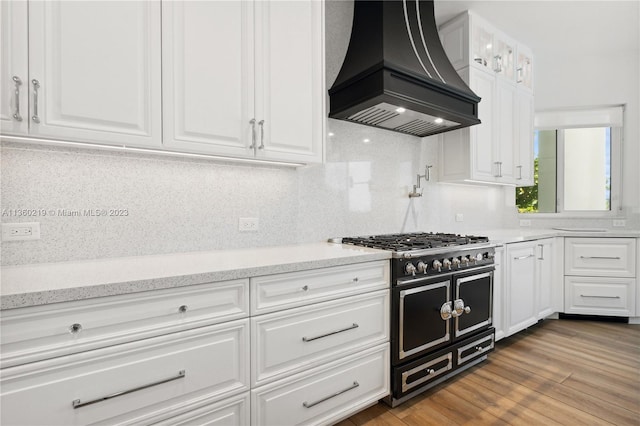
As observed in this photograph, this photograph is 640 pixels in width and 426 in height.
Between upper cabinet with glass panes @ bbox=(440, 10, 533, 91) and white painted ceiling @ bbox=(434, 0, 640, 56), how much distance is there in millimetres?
83

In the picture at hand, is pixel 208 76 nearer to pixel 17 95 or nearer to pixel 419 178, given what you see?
pixel 17 95

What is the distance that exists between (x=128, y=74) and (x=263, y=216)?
1.03m

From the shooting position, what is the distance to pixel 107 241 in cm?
155

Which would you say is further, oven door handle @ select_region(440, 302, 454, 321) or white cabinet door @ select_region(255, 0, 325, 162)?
oven door handle @ select_region(440, 302, 454, 321)

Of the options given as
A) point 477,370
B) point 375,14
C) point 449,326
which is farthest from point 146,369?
point 375,14

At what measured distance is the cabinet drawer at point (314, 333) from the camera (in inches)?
54.2

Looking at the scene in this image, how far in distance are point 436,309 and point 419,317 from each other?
15cm

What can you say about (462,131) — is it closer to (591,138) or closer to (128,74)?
(591,138)

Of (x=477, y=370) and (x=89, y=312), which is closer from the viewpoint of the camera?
(x=89, y=312)

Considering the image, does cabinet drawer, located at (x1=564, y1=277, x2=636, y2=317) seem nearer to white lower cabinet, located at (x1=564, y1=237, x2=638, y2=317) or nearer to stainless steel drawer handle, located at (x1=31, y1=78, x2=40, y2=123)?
white lower cabinet, located at (x1=564, y1=237, x2=638, y2=317)

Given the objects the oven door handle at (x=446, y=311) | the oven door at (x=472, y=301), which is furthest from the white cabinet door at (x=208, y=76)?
the oven door at (x=472, y=301)

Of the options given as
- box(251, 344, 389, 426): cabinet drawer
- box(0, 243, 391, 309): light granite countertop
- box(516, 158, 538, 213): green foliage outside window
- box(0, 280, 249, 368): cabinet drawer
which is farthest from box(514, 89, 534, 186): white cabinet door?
box(0, 280, 249, 368): cabinet drawer

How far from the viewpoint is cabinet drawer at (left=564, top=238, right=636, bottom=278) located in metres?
3.10

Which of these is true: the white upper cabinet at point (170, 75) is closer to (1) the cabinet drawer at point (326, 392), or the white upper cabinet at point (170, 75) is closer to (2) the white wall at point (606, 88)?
(1) the cabinet drawer at point (326, 392)
